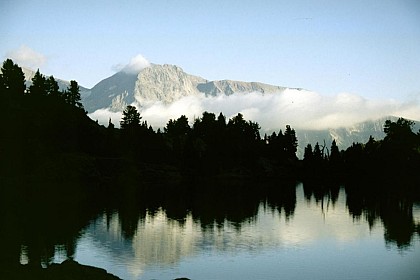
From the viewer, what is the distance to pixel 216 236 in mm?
71750

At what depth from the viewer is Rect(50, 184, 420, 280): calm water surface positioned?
167 ft

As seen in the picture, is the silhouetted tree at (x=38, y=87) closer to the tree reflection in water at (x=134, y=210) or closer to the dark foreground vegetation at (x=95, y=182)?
the dark foreground vegetation at (x=95, y=182)

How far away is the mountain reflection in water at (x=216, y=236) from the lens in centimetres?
5228

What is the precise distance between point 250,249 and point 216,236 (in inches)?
406

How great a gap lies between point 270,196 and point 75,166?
219 feet

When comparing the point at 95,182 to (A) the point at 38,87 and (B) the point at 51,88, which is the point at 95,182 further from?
(B) the point at 51,88

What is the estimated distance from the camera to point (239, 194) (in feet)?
460

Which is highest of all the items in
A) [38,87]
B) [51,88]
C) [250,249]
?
[51,88]

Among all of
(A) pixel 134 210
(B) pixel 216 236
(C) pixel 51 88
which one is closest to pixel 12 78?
(C) pixel 51 88

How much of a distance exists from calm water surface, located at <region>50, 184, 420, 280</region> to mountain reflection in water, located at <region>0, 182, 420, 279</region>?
134 millimetres

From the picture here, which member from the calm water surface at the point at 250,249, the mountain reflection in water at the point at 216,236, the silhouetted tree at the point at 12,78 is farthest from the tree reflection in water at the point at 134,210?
the silhouetted tree at the point at 12,78

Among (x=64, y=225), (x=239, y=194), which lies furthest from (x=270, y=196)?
(x=64, y=225)

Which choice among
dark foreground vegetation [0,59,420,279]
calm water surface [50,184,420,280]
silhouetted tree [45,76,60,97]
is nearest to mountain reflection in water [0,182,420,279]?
calm water surface [50,184,420,280]

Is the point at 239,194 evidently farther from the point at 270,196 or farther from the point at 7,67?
the point at 7,67
